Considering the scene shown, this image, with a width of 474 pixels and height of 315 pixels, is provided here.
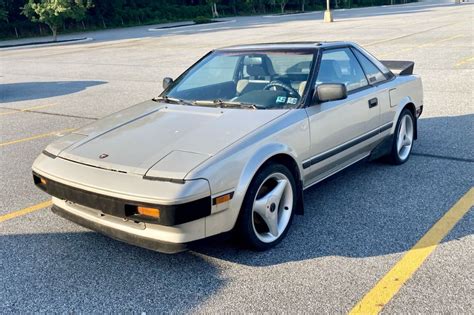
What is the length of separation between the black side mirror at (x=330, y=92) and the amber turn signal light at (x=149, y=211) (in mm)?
1702

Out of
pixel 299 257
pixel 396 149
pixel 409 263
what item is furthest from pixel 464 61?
pixel 299 257

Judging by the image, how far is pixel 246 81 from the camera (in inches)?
169

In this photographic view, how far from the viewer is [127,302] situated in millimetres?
2885

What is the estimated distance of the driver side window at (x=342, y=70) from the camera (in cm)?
421

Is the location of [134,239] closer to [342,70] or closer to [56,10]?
[342,70]

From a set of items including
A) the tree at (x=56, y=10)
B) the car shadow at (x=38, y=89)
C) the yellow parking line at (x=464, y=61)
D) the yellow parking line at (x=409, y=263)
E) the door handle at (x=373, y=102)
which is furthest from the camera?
the tree at (x=56, y=10)

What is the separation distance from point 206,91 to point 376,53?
39.2 feet

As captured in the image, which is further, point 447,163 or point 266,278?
point 447,163

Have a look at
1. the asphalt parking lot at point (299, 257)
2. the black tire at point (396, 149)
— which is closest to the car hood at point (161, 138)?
the asphalt parking lot at point (299, 257)

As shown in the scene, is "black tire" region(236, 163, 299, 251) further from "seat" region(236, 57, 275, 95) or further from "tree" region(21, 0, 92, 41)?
"tree" region(21, 0, 92, 41)

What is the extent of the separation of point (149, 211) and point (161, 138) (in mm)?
707

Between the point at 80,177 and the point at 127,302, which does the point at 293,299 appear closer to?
the point at 127,302

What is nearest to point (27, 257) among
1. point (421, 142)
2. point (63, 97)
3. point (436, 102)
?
point (421, 142)

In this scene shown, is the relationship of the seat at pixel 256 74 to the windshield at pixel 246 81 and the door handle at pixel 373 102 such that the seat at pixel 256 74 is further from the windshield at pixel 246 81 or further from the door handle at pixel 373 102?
the door handle at pixel 373 102
